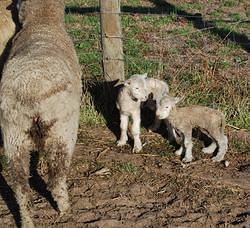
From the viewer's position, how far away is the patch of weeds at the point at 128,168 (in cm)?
556

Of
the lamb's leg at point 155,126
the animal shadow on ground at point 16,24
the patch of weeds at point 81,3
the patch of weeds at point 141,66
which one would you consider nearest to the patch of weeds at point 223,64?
the patch of weeds at point 141,66

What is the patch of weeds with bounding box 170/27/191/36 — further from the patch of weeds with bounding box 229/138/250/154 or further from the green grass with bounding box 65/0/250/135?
the patch of weeds with bounding box 229/138/250/154

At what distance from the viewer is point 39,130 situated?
4.44 metres

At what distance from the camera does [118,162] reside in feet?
19.0

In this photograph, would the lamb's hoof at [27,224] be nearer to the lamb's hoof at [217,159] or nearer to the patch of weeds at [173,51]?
the lamb's hoof at [217,159]

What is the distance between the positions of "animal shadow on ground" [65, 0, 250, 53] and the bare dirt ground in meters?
3.08

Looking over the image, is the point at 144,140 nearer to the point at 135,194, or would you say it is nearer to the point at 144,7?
the point at 135,194

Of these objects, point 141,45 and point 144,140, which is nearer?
point 144,140

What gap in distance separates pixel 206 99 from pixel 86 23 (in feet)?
16.4

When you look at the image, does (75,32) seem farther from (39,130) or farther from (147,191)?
(39,130)

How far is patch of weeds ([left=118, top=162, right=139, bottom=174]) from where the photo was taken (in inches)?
219

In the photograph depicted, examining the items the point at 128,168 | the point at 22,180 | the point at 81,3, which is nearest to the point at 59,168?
the point at 22,180

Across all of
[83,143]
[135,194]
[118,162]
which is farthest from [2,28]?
[135,194]

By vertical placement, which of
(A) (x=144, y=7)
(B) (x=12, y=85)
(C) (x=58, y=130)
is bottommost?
(A) (x=144, y=7)
